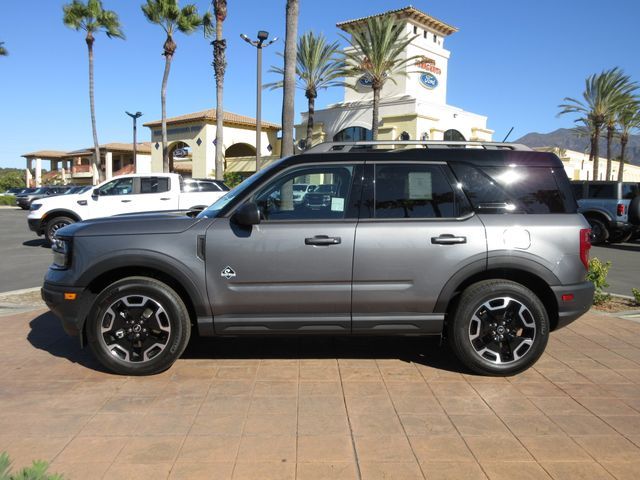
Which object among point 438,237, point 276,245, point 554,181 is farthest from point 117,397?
point 554,181

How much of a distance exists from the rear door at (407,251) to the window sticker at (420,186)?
1 cm

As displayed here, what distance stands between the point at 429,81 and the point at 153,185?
2803cm

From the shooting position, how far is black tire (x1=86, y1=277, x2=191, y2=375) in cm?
429

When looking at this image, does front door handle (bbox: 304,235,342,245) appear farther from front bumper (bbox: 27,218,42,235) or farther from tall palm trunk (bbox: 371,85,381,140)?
tall palm trunk (bbox: 371,85,381,140)

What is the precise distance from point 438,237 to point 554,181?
1.18 m

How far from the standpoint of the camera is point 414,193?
176 inches

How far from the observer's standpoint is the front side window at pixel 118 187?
12.7 meters

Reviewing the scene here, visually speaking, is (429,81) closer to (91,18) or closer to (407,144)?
(91,18)

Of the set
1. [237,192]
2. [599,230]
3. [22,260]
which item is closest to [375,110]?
[599,230]

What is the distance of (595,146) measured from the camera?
117ft

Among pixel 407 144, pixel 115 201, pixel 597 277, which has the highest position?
pixel 407 144

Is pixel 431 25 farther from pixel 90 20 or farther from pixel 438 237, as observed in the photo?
pixel 438 237

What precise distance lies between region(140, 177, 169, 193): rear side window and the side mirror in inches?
364

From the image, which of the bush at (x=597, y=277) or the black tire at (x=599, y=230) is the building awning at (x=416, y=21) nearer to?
the black tire at (x=599, y=230)
